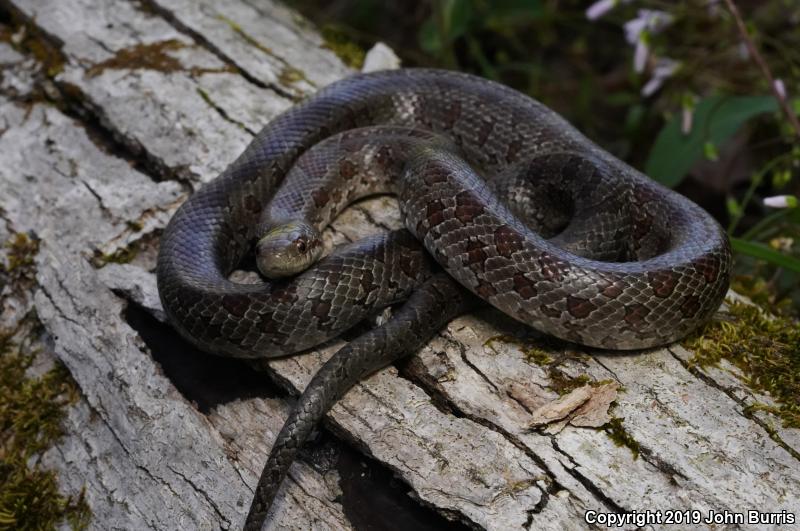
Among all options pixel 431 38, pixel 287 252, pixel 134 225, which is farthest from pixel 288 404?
pixel 431 38

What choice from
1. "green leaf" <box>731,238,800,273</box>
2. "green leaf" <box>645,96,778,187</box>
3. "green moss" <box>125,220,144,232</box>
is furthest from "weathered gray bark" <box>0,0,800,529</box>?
"green leaf" <box>645,96,778,187</box>

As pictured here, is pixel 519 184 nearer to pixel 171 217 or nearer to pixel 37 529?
pixel 171 217

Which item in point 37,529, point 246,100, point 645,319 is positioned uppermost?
point 645,319

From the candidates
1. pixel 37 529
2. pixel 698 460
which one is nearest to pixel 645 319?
pixel 698 460

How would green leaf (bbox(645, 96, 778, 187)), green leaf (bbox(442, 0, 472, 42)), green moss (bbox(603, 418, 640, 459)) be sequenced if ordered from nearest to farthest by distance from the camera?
green moss (bbox(603, 418, 640, 459)) → green leaf (bbox(645, 96, 778, 187)) → green leaf (bbox(442, 0, 472, 42))

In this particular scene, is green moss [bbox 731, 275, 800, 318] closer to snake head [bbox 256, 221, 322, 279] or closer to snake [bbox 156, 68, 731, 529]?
snake [bbox 156, 68, 731, 529]

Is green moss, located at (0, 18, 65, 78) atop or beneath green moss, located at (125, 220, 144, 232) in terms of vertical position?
atop

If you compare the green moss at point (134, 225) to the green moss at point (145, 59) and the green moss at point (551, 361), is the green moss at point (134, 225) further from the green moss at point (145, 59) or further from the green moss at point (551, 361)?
the green moss at point (551, 361)
